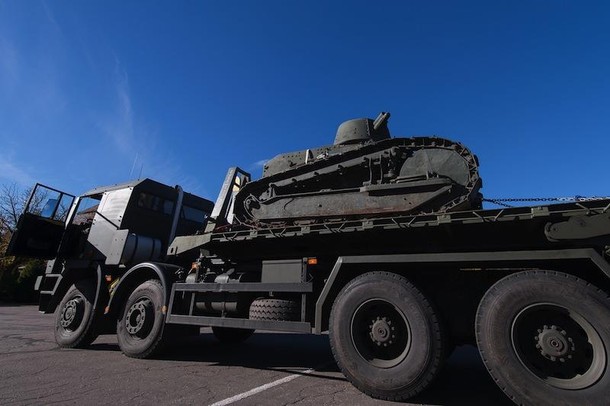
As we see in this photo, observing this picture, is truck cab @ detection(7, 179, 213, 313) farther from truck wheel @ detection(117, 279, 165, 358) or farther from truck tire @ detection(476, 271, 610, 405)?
truck tire @ detection(476, 271, 610, 405)

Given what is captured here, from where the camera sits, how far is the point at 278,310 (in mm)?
5090

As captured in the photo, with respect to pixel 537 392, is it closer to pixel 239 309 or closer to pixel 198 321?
pixel 239 309

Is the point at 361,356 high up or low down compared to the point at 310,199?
down

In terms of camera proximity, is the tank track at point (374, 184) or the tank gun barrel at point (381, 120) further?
the tank gun barrel at point (381, 120)

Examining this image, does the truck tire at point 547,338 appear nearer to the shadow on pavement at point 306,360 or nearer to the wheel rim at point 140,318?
the shadow on pavement at point 306,360

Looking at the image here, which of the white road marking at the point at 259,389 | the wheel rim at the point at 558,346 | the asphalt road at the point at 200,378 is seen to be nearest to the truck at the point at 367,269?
the wheel rim at the point at 558,346

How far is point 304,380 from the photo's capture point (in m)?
4.88

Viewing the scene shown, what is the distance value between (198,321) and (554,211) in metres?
5.24

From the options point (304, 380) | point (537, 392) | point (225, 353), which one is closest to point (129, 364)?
point (225, 353)

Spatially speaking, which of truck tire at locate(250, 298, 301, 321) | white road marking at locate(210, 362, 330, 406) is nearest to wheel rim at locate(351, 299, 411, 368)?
truck tire at locate(250, 298, 301, 321)

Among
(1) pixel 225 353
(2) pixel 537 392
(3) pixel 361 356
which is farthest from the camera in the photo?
(1) pixel 225 353

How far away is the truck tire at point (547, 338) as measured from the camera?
10.3 feet

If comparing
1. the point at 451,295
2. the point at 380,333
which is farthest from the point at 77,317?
the point at 451,295

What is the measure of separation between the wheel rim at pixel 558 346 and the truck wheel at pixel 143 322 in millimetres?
5556
